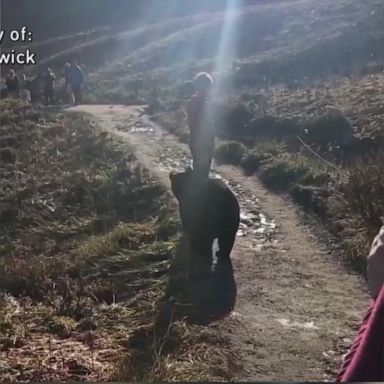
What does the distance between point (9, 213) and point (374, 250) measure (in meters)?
10.5

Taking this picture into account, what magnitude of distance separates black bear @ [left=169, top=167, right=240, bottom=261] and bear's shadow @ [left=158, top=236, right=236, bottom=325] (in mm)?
176

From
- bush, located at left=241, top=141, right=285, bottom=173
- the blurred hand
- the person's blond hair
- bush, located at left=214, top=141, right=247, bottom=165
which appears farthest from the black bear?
the blurred hand

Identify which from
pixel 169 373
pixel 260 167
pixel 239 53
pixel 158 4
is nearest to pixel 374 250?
pixel 169 373

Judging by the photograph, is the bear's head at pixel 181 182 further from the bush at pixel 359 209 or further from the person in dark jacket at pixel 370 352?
the person in dark jacket at pixel 370 352

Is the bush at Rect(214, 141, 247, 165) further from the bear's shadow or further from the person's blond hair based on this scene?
the bear's shadow

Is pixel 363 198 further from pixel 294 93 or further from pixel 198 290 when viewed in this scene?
pixel 294 93

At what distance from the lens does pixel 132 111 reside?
69.5 ft

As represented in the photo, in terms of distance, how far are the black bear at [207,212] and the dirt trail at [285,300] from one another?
0.35 m

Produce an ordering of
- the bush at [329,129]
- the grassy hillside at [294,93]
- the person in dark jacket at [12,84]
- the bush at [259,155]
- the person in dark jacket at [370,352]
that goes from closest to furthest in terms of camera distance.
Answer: the person in dark jacket at [370,352] < the grassy hillside at [294,93] < the bush at [259,155] < the bush at [329,129] < the person in dark jacket at [12,84]

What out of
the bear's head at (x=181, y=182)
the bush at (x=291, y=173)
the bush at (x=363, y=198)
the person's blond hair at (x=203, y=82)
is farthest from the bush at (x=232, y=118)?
the bear's head at (x=181, y=182)

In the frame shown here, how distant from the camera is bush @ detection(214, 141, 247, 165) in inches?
494

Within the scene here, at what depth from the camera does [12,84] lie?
21484mm

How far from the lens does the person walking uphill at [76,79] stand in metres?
20.8

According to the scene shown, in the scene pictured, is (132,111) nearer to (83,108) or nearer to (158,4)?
(83,108)
